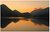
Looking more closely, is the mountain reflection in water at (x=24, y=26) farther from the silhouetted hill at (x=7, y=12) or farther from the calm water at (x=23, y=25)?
the silhouetted hill at (x=7, y=12)

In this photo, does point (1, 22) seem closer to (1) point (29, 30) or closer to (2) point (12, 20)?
(2) point (12, 20)

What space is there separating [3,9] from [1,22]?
0.19 meters

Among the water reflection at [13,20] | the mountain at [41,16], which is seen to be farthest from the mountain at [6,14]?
the mountain at [41,16]

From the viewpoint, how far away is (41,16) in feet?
5.12

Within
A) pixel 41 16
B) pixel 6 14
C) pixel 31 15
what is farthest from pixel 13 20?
pixel 41 16

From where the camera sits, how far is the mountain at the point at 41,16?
1.54m

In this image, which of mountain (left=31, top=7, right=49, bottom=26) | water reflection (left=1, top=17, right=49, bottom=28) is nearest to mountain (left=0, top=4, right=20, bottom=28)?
water reflection (left=1, top=17, right=49, bottom=28)

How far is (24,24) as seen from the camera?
1.54m

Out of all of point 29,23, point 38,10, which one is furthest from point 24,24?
point 38,10

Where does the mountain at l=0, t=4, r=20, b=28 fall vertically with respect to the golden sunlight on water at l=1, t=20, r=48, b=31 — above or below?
above

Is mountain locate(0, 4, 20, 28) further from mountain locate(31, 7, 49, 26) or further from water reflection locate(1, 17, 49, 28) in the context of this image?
mountain locate(31, 7, 49, 26)

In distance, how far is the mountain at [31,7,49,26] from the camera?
5.06 ft

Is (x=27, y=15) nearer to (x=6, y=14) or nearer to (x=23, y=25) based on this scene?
(x=23, y=25)

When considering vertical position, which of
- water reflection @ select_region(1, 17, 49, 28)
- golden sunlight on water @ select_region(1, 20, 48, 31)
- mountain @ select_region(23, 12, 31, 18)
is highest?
mountain @ select_region(23, 12, 31, 18)
